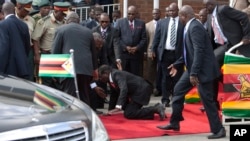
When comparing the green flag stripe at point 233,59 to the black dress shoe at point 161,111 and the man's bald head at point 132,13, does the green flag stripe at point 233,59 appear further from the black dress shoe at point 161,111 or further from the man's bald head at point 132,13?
the man's bald head at point 132,13

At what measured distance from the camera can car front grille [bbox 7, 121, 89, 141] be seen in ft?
14.6

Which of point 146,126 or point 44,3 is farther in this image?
point 44,3

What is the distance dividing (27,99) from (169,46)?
700cm

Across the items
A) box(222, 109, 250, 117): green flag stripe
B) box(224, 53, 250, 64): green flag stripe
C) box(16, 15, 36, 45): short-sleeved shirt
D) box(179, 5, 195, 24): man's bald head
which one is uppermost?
box(179, 5, 195, 24): man's bald head

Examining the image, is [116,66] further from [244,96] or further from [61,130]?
[61,130]

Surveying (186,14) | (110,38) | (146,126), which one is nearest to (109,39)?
(110,38)

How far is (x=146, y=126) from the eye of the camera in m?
9.86

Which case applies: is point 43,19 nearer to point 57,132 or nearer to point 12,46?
point 12,46

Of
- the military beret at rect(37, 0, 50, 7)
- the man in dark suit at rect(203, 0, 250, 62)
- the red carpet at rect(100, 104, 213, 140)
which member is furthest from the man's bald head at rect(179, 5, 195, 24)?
the military beret at rect(37, 0, 50, 7)

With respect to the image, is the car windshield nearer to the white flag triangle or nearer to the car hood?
the car hood

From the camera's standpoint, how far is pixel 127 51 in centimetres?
1288

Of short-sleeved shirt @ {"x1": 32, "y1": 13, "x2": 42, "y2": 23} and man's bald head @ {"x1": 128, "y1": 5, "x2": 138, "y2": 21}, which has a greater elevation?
short-sleeved shirt @ {"x1": 32, "y1": 13, "x2": 42, "y2": 23}

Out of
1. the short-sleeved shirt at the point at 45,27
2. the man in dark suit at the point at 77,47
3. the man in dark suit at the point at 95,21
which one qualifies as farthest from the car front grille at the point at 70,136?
the man in dark suit at the point at 95,21

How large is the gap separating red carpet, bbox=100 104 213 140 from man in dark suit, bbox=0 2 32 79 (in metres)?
1.67
